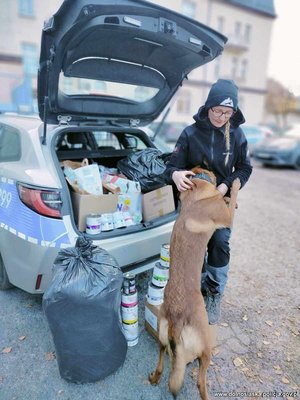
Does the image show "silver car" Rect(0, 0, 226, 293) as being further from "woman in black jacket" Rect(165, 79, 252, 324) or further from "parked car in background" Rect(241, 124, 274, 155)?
"parked car in background" Rect(241, 124, 274, 155)

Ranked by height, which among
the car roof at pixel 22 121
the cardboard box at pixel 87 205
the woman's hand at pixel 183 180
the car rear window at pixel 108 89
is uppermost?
the car rear window at pixel 108 89

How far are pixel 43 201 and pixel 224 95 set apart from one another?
139cm

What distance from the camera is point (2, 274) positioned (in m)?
2.53

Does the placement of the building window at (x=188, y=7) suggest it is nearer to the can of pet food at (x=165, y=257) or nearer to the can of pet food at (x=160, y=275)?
the can of pet food at (x=165, y=257)

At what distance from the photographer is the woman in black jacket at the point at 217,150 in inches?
77.3

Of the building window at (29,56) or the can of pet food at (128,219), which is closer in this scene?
the can of pet food at (128,219)

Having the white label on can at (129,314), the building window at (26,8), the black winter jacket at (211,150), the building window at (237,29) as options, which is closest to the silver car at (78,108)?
the white label on can at (129,314)

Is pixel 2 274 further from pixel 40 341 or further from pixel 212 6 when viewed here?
pixel 212 6

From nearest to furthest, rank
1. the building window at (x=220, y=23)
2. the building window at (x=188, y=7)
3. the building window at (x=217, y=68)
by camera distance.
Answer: the building window at (x=188, y=7) → the building window at (x=220, y=23) → the building window at (x=217, y=68)

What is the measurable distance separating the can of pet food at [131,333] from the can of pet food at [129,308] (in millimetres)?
35

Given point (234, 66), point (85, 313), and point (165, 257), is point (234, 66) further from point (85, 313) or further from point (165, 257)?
point (85, 313)

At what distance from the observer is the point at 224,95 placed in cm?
192

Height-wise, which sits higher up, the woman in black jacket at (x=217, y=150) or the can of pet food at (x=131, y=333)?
the woman in black jacket at (x=217, y=150)

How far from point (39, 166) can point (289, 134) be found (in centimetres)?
1022
